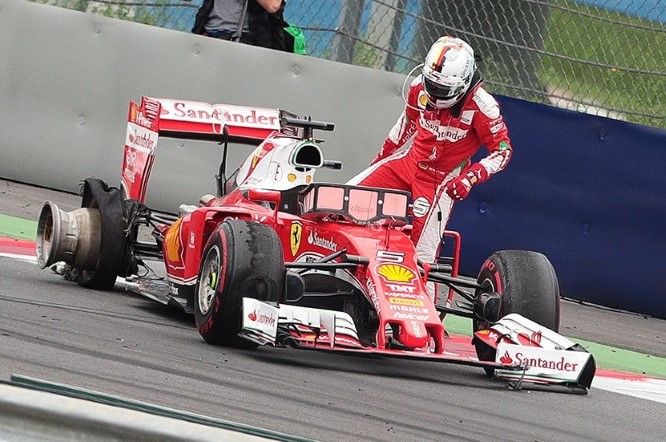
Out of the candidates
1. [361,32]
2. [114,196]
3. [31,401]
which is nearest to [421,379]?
[114,196]

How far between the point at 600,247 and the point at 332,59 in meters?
2.84

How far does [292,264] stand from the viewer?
691cm

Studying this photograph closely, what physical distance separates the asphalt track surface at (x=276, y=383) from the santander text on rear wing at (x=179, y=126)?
845 mm

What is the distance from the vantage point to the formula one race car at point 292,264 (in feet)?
21.8

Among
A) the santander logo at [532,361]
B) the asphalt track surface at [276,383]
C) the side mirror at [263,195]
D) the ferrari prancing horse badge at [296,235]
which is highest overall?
the side mirror at [263,195]

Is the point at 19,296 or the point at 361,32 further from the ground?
the point at 361,32

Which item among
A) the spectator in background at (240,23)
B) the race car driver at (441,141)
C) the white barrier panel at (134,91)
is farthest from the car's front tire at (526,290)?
the spectator in background at (240,23)

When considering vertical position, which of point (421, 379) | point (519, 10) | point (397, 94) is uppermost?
point (519, 10)

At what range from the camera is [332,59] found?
12.3 m

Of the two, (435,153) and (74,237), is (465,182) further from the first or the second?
(74,237)

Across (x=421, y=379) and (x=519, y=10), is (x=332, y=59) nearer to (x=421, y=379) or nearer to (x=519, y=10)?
(x=519, y=10)

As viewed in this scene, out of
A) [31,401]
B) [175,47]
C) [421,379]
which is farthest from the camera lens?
[175,47]

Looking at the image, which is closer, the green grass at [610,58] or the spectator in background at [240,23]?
the green grass at [610,58]

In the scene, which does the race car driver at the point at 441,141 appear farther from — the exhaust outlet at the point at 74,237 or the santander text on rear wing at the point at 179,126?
the exhaust outlet at the point at 74,237
